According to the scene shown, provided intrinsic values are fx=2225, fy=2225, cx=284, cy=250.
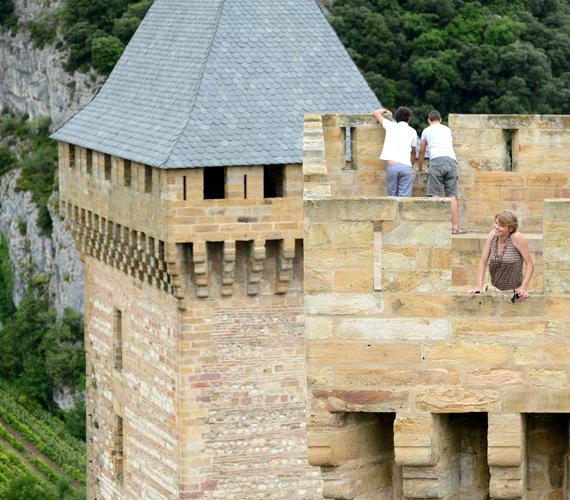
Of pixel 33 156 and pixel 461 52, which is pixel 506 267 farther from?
pixel 33 156

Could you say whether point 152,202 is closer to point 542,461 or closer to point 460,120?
point 460,120

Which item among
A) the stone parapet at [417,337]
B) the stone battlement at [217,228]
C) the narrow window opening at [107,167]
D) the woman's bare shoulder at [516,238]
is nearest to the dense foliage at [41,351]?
the narrow window opening at [107,167]

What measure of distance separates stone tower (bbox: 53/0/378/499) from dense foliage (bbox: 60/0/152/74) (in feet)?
169

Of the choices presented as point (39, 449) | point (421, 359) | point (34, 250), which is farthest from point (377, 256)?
point (34, 250)

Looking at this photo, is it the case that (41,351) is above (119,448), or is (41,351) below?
below

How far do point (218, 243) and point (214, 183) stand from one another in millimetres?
895

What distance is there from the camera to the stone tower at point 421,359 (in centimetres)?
1261

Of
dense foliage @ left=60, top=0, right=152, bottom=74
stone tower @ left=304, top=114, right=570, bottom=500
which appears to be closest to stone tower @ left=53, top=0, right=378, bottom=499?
stone tower @ left=304, top=114, right=570, bottom=500

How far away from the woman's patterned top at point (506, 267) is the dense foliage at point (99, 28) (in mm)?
69756

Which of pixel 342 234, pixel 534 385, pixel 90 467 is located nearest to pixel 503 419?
pixel 534 385

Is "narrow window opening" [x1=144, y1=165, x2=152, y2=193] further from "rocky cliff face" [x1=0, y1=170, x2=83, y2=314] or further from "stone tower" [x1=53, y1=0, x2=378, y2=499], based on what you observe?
"rocky cliff face" [x1=0, y1=170, x2=83, y2=314]

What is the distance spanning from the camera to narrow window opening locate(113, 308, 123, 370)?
32.0 m

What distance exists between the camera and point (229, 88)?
30.1 m

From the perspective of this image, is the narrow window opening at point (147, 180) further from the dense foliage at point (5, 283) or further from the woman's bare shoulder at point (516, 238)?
the dense foliage at point (5, 283)
